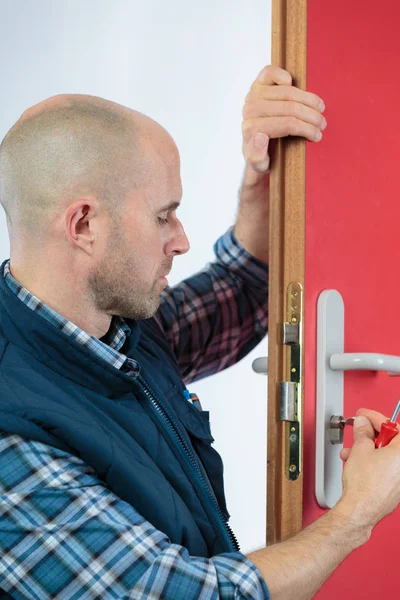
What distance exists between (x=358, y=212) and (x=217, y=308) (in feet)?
1.28

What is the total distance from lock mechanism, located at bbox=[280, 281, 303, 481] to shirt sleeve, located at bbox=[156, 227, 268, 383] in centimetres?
37

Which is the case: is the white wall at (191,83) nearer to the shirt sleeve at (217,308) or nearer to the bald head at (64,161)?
the shirt sleeve at (217,308)

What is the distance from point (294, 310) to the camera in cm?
117

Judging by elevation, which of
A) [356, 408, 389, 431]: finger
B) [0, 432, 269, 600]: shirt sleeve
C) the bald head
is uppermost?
the bald head

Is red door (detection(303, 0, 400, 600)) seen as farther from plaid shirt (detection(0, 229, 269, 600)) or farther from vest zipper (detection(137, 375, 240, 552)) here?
plaid shirt (detection(0, 229, 269, 600))

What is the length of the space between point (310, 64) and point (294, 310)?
36cm

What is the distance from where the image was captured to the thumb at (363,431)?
43.1 inches

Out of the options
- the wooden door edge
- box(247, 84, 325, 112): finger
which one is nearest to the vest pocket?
the wooden door edge

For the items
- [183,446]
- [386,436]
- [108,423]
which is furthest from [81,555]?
[386,436]

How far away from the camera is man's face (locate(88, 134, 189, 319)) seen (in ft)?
3.84

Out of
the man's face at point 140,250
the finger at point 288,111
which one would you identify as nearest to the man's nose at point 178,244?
the man's face at point 140,250

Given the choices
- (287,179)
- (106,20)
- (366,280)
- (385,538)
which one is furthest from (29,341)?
(106,20)

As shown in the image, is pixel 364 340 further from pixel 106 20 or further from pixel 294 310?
pixel 106 20

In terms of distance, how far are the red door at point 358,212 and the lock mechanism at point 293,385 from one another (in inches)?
0.7
